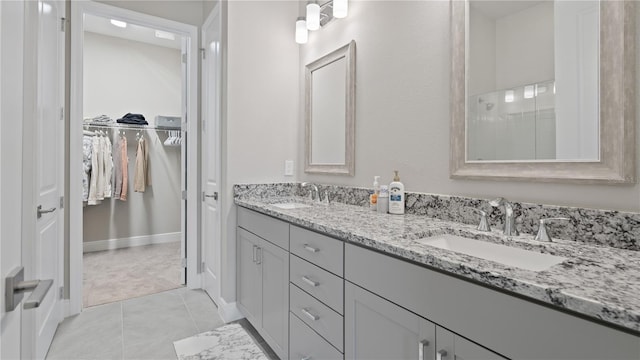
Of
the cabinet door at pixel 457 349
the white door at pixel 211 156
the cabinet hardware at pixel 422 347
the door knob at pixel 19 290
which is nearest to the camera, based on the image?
the door knob at pixel 19 290

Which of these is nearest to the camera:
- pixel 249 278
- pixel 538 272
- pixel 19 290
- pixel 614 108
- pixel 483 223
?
pixel 19 290

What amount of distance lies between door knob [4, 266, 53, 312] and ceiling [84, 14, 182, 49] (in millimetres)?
3980

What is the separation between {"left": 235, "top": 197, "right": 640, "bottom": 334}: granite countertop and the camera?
575 millimetres

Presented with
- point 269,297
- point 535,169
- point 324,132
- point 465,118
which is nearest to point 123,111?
point 324,132

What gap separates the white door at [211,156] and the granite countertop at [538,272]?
132 cm

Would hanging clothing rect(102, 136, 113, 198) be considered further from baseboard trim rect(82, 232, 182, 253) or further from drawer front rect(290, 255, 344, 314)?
drawer front rect(290, 255, 344, 314)

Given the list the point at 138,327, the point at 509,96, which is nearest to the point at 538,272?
the point at 509,96

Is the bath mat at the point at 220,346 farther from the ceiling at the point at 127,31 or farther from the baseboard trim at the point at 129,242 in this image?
the ceiling at the point at 127,31

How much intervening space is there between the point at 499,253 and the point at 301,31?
198cm

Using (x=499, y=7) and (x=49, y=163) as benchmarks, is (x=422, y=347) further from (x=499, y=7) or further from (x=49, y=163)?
(x=49, y=163)

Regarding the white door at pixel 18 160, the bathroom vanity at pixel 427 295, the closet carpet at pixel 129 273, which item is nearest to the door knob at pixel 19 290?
the white door at pixel 18 160

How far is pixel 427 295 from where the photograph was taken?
0.87 metres

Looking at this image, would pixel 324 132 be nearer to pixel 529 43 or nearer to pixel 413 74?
pixel 413 74

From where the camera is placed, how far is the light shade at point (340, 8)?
1965 millimetres
